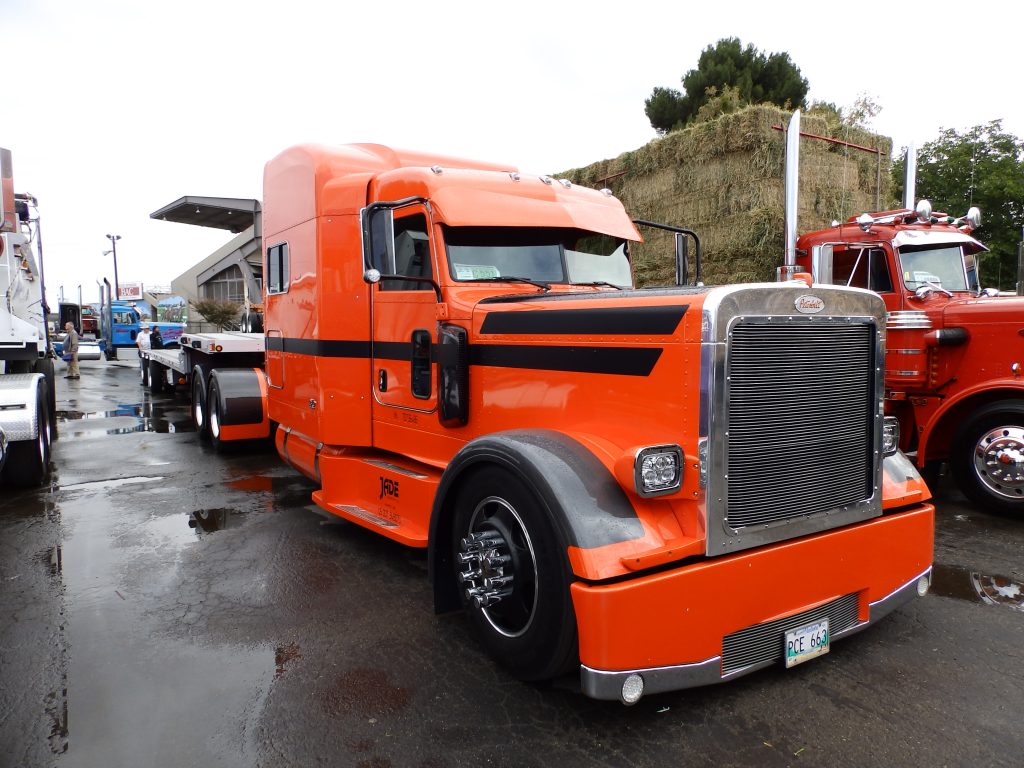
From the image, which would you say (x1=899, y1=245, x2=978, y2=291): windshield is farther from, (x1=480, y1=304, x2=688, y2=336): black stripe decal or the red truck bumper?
(x1=480, y1=304, x2=688, y2=336): black stripe decal

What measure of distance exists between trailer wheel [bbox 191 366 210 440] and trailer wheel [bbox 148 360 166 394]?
6609 millimetres

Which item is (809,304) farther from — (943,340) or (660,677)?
(943,340)

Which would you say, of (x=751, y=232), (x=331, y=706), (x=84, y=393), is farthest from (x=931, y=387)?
(x=84, y=393)

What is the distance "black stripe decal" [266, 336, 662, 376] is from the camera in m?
3.19

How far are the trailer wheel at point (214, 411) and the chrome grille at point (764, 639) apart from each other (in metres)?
7.22

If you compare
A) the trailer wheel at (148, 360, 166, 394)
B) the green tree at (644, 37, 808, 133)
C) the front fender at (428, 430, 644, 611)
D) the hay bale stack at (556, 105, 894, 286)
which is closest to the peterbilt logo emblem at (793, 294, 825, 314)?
the front fender at (428, 430, 644, 611)

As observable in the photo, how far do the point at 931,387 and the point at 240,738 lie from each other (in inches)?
249

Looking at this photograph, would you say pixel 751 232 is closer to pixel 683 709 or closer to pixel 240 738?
pixel 683 709

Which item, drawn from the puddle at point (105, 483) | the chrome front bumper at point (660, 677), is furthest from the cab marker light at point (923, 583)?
the puddle at point (105, 483)

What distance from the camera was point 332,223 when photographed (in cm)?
513

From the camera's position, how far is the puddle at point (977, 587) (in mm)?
4246

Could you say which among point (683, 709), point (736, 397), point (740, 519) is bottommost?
point (683, 709)

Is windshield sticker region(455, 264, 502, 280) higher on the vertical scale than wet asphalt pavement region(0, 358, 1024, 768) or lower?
higher

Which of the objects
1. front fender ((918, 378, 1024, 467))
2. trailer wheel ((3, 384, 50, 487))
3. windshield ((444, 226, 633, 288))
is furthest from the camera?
trailer wheel ((3, 384, 50, 487))
